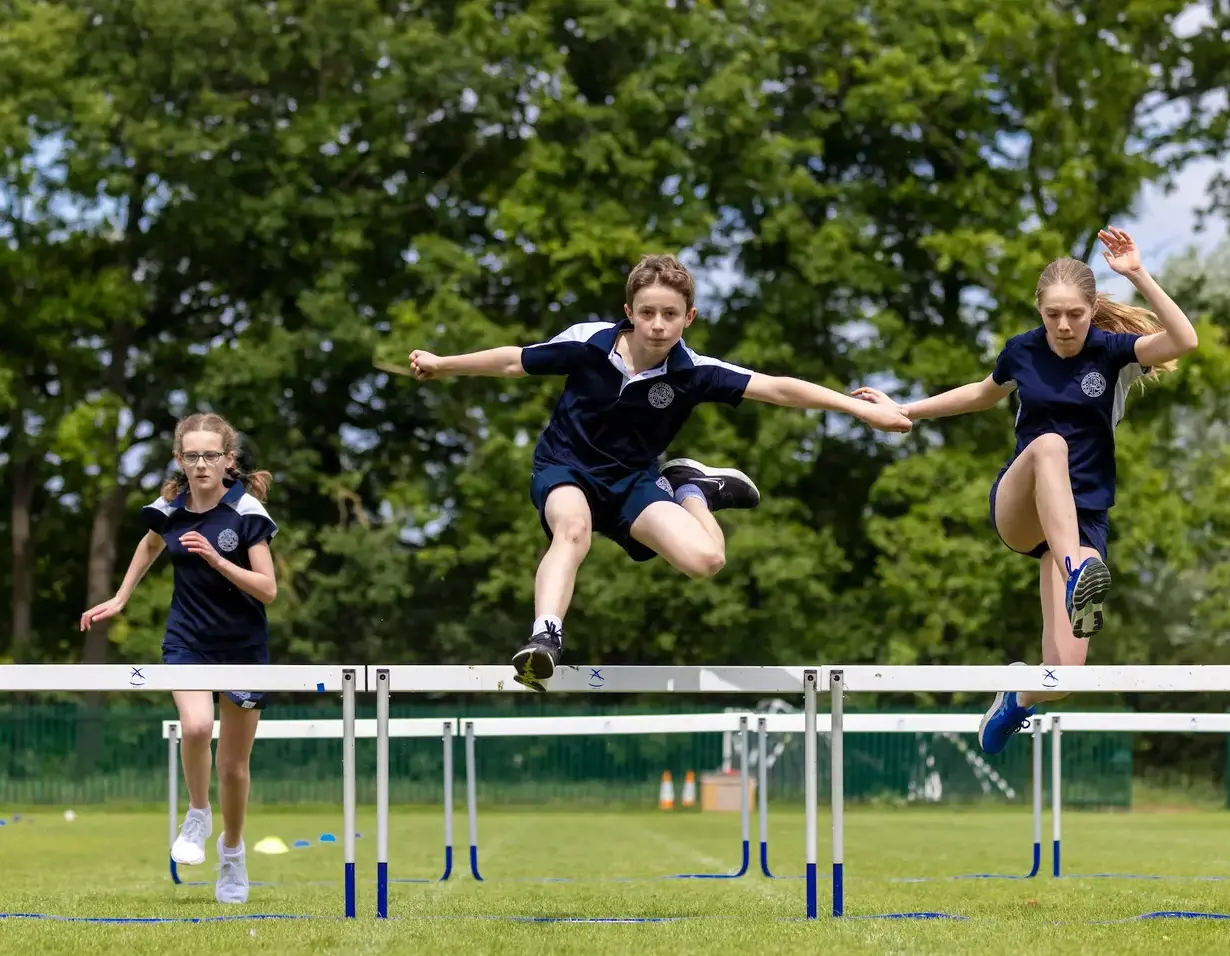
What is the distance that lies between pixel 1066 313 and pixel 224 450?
3.99m

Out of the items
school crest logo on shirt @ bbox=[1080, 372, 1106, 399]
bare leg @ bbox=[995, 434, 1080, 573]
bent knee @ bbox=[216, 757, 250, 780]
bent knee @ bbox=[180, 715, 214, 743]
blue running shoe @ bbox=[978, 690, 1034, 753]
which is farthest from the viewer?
bent knee @ bbox=[216, 757, 250, 780]

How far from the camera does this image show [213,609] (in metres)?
8.73

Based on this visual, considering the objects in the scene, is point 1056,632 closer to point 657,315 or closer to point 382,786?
point 657,315

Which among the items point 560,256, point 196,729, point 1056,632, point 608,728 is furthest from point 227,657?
point 560,256

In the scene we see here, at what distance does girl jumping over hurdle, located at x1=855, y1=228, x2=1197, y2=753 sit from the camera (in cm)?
766

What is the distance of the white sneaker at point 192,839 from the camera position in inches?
329

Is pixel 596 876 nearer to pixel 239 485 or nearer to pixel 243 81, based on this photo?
pixel 239 485

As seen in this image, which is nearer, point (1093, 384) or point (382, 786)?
point (382, 786)

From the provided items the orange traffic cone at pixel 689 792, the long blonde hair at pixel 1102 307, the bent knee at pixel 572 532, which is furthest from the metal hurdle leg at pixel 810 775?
the orange traffic cone at pixel 689 792

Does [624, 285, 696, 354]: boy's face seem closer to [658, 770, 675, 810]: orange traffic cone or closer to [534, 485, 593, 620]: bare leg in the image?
[534, 485, 593, 620]: bare leg

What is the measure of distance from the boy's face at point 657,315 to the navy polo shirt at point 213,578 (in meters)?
2.25

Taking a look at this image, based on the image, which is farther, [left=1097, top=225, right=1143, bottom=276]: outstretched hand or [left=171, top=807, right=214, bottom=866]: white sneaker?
[left=171, top=807, right=214, bottom=866]: white sneaker

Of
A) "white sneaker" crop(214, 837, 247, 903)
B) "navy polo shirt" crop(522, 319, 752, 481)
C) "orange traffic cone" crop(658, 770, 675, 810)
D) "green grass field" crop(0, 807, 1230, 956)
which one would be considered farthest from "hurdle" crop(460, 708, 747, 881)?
"orange traffic cone" crop(658, 770, 675, 810)

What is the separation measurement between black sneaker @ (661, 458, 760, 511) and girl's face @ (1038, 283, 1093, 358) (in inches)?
58.0
